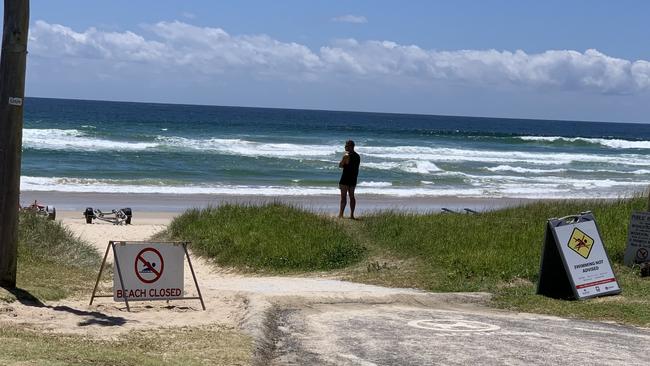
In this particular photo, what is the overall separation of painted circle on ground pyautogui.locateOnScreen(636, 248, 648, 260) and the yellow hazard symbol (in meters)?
1.66

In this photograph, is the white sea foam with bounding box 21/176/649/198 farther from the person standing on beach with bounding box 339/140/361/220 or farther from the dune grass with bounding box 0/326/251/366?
the dune grass with bounding box 0/326/251/366

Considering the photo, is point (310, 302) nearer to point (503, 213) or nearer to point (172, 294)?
point (172, 294)

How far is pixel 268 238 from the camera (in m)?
15.7

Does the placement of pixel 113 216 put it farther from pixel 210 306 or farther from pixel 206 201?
pixel 210 306

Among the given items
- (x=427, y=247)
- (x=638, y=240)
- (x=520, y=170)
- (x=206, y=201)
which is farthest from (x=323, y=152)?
(x=638, y=240)

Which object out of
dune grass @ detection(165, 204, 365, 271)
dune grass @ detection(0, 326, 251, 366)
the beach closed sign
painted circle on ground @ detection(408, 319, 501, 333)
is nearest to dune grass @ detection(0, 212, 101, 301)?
the beach closed sign

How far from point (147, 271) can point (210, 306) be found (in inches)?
30.5

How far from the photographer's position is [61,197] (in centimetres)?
2952

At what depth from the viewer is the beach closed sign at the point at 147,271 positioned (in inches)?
385

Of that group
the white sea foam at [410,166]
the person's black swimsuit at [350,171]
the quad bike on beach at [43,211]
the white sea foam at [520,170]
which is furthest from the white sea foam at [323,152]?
the person's black swimsuit at [350,171]

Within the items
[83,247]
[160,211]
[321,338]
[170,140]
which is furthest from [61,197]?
[170,140]

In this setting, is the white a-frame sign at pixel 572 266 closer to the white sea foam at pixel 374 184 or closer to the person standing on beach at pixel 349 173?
the person standing on beach at pixel 349 173

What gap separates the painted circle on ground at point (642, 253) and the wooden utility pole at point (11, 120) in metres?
8.53

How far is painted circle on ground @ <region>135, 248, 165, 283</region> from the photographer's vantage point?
988 cm
